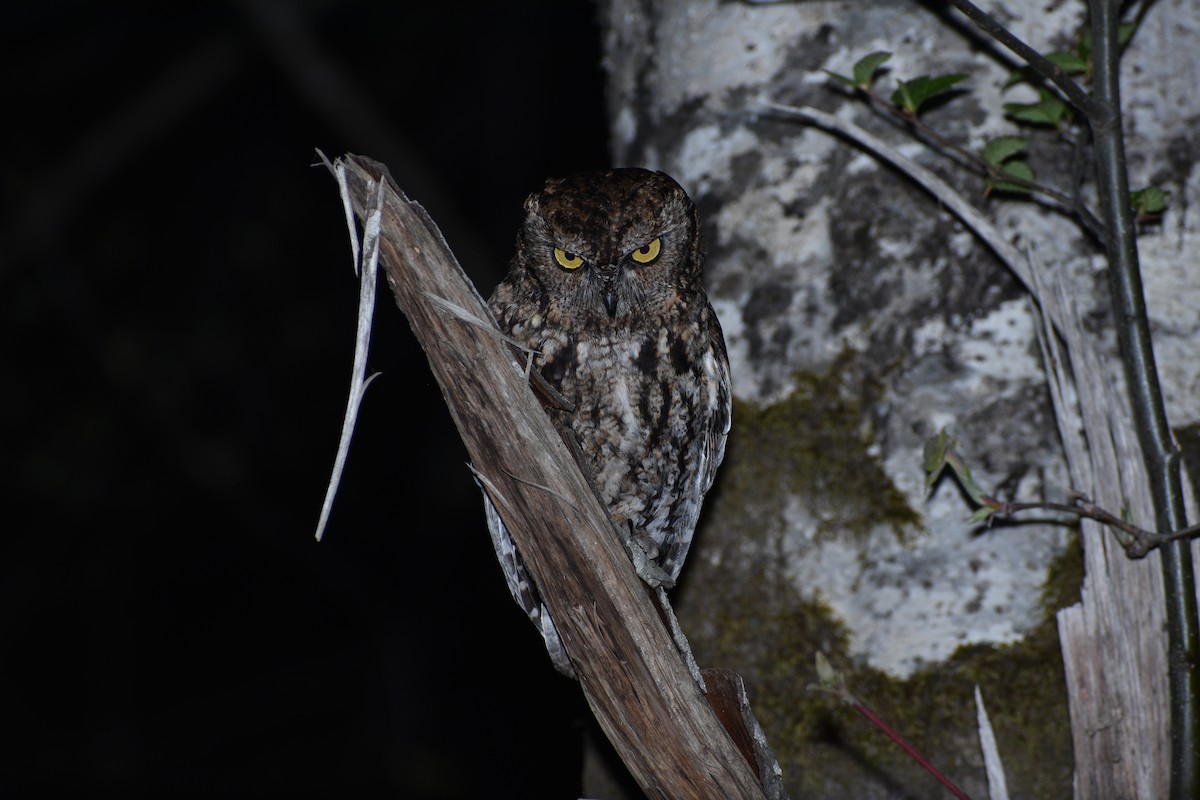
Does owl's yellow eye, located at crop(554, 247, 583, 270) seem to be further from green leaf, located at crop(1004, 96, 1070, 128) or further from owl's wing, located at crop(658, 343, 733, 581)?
green leaf, located at crop(1004, 96, 1070, 128)

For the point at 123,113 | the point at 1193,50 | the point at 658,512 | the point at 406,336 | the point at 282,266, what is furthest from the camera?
the point at 282,266

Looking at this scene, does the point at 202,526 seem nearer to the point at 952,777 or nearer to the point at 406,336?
the point at 406,336

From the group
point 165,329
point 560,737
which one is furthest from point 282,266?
point 560,737

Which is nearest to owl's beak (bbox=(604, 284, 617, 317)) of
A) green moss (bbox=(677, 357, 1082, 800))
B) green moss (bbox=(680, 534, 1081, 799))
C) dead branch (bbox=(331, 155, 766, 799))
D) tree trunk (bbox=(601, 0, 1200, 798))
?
tree trunk (bbox=(601, 0, 1200, 798))

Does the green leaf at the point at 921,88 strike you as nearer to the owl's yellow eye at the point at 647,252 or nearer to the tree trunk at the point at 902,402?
the tree trunk at the point at 902,402

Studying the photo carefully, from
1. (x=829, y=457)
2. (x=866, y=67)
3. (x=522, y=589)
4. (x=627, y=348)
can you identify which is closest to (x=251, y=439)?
(x=522, y=589)

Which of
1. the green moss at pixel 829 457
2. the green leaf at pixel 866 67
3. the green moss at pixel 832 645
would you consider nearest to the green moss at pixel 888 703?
the green moss at pixel 832 645

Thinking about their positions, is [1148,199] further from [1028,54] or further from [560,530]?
[560,530]
